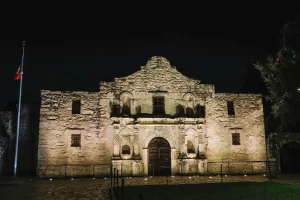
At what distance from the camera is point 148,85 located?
24.4 m

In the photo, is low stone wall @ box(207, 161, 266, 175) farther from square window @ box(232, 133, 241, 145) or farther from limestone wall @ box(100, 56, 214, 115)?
Result: limestone wall @ box(100, 56, 214, 115)

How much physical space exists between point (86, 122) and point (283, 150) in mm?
16108

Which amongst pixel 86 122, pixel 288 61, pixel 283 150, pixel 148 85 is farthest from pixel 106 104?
pixel 283 150

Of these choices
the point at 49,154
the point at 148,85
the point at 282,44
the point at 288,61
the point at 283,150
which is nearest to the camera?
the point at 288,61

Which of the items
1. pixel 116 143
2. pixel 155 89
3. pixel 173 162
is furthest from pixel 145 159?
pixel 155 89

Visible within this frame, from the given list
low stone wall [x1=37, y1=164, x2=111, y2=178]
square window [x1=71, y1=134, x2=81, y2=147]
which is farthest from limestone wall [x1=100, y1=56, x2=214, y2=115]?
low stone wall [x1=37, y1=164, x2=111, y2=178]

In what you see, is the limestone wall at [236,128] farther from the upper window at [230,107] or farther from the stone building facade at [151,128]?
the upper window at [230,107]

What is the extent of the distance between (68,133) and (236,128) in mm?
12845

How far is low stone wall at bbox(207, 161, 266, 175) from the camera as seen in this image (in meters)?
24.0

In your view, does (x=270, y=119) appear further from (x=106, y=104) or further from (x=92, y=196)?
(x=92, y=196)

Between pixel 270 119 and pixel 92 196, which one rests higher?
pixel 270 119

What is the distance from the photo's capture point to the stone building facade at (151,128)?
74.5ft

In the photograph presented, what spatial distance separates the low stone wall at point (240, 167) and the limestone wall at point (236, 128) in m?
0.28

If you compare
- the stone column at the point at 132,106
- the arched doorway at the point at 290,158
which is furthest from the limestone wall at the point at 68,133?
the arched doorway at the point at 290,158
